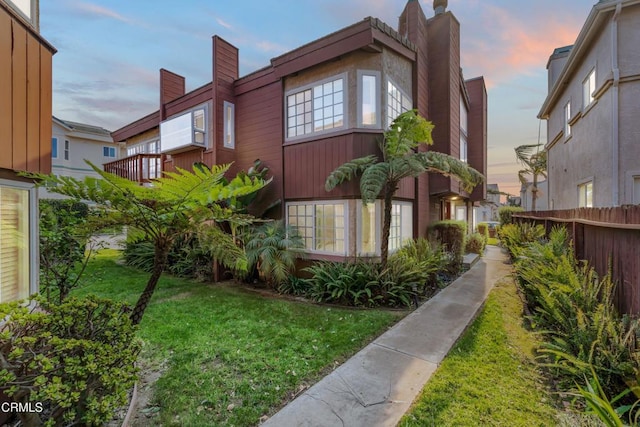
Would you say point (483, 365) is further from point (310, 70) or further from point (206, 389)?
point (310, 70)

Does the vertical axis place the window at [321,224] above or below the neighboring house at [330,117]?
below

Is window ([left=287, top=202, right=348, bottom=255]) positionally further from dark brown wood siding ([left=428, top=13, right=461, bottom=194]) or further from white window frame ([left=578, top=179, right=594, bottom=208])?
white window frame ([left=578, top=179, right=594, bottom=208])

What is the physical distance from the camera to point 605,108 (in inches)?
296

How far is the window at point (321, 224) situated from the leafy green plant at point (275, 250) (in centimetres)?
37

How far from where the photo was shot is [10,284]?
3.15 metres

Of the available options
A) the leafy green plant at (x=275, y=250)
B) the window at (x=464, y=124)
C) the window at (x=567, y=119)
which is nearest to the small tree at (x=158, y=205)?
the leafy green plant at (x=275, y=250)

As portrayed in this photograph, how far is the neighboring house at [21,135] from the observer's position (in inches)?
116

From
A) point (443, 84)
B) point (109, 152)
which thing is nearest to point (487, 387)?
point (443, 84)

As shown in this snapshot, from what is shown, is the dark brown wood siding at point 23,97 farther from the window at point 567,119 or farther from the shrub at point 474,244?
the window at point 567,119

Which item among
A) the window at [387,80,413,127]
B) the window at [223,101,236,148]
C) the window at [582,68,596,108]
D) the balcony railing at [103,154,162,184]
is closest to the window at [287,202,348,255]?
the window at [387,80,413,127]

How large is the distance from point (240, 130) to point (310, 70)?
319cm

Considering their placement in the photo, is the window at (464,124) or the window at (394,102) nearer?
the window at (394,102)

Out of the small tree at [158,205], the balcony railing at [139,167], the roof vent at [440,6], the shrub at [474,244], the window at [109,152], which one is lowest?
the shrub at [474,244]

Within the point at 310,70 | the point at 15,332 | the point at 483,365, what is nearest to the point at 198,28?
the point at 310,70
